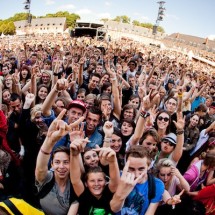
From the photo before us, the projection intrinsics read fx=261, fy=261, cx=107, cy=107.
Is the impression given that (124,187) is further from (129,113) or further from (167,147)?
(129,113)

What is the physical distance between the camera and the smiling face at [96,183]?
2.39m

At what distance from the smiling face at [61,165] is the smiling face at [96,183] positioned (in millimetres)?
238

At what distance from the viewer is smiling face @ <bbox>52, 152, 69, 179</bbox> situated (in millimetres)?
2508

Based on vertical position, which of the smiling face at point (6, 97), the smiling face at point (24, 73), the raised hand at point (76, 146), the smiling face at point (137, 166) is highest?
the smiling face at point (24, 73)

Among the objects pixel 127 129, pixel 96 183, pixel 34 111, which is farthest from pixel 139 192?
pixel 34 111

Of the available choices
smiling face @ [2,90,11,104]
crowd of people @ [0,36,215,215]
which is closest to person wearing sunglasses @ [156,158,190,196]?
crowd of people @ [0,36,215,215]

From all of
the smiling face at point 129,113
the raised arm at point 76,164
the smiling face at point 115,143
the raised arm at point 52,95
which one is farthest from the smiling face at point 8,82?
the raised arm at point 76,164

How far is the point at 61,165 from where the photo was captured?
252cm

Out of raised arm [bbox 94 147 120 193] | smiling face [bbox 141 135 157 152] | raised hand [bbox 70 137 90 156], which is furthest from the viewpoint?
smiling face [bbox 141 135 157 152]

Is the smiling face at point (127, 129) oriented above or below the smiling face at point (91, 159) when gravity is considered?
above

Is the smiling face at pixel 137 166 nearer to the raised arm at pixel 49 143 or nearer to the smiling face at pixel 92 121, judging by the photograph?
the raised arm at pixel 49 143

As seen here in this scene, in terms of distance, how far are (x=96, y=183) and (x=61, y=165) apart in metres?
0.38

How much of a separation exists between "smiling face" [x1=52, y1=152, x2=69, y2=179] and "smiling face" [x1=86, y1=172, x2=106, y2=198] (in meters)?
0.24

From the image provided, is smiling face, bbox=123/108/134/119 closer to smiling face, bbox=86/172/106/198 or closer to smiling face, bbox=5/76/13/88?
smiling face, bbox=86/172/106/198
